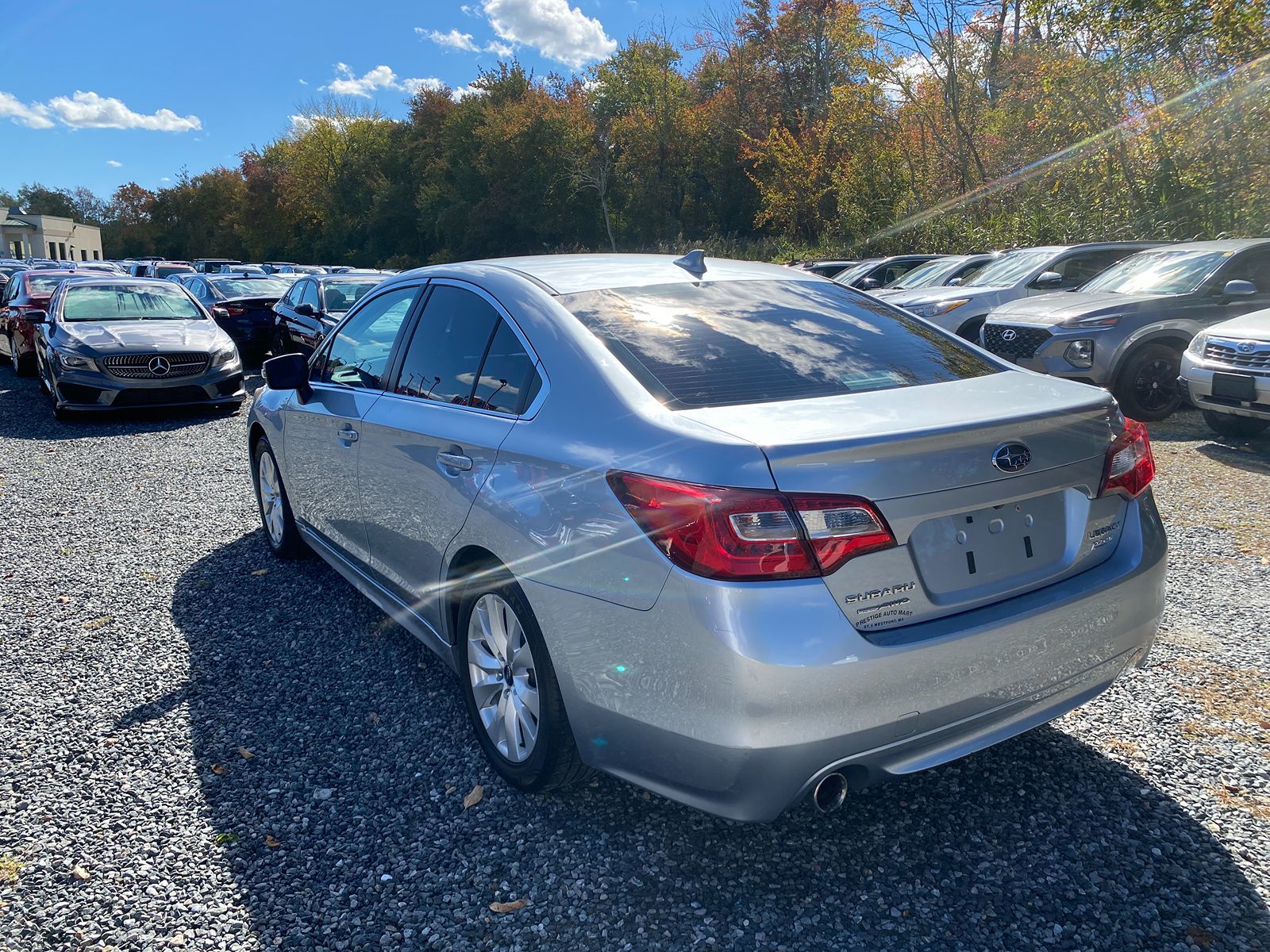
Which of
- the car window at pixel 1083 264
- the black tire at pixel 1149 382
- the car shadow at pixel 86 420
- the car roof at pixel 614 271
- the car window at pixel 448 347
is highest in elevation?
the car window at pixel 1083 264

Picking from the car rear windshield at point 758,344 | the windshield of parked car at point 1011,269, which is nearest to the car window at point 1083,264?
the windshield of parked car at point 1011,269

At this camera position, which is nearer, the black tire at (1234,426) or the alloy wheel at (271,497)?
the alloy wheel at (271,497)

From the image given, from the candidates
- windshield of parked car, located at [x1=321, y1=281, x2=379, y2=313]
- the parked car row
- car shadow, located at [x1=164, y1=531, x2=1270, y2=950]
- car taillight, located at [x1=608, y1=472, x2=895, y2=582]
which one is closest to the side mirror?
car shadow, located at [x1=164, y1=531, x2=1270, y2=950]

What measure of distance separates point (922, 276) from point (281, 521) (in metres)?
12.9

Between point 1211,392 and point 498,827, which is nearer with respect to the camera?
point 498,827

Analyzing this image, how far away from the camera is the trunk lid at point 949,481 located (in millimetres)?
2162

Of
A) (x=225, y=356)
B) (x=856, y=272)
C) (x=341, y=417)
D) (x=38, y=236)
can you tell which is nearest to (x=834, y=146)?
(x=856, y=272)

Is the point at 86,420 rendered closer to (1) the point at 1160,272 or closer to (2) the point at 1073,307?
(2) the point at 1073,307

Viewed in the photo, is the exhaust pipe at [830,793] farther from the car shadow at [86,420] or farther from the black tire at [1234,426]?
the car shadow at [86,420]

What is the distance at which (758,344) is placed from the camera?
9.47 ft

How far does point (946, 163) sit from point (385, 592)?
92.5ft

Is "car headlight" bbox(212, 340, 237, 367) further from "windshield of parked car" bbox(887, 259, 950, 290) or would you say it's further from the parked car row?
"windshield of parked car" bbox(887, 259, 950, 290)

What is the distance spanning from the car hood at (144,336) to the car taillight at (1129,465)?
1006cm

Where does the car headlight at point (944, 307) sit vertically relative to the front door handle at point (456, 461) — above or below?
above
